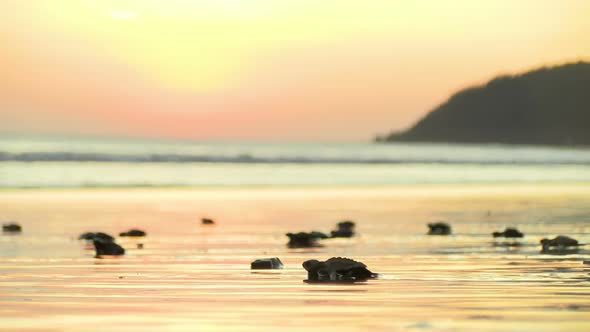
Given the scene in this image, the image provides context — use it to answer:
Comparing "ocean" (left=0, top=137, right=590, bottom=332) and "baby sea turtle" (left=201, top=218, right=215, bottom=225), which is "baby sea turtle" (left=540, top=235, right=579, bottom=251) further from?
"baby sea turtle" (left=201, top=218, right=215, bottom=225)

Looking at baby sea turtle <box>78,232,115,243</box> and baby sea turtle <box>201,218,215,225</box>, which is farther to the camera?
baby sea turtle <box>201,218,215,225</box>

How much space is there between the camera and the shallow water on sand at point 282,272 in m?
15.6

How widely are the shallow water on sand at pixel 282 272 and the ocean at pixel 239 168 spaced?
81.3ft

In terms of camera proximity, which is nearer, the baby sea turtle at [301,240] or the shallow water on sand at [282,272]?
the shallow water on sand at [282,272]

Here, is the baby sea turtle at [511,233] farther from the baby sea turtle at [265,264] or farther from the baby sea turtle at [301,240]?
the baby sea turtle at [265,264]

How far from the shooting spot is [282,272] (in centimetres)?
2261

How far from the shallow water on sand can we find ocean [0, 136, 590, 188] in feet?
81.3

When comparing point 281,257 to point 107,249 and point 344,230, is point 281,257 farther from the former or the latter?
point 344,230

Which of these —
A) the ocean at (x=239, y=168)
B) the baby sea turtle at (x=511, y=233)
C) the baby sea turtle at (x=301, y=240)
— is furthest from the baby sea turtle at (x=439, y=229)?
the ocean at (x=239, y=168)

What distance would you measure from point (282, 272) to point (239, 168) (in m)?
67.3

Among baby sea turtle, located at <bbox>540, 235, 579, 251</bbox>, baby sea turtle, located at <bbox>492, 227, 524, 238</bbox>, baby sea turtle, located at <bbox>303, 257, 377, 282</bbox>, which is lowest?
baby sea turtle, located at <bbox>303, 257, 377, 282</bbox>

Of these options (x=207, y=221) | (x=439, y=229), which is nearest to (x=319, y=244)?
(x=439, y=229)

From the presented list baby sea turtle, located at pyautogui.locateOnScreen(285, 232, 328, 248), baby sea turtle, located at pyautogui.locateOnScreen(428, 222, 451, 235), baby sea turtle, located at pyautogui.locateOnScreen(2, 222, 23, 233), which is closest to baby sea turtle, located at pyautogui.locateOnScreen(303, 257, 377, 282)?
baby sea turtle, located at pyautogui.locateOnScreen(285, 232, 328, 248)

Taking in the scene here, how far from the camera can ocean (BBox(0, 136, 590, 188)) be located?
238 feet
